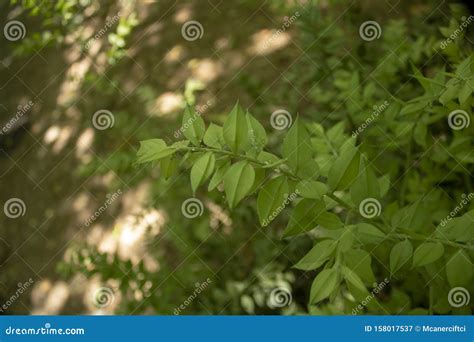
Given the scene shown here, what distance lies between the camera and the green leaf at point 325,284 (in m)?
0.85

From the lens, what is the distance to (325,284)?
2.81 ft

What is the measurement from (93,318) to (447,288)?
30.6 inches

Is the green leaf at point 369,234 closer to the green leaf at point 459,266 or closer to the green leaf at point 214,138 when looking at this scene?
the green leaf at point 459,266

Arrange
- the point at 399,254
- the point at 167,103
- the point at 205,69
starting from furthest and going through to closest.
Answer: the point at 205,69 < the point at 167,103 < the point at 399,254

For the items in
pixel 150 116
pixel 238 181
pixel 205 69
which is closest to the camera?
pixel 238 181

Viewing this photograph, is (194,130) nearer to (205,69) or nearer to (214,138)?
(214,138)

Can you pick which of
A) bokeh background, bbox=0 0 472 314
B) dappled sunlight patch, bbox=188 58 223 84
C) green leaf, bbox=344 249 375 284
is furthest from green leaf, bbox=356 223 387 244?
dappled sunlight patch, bbox=188 58 223 84

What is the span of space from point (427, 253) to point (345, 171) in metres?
0.20

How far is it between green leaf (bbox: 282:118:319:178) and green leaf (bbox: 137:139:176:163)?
0.58 ft

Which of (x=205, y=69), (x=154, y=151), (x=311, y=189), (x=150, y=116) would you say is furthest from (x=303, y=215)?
(x=205, y=69)

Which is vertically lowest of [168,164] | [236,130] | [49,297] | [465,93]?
[49,297]

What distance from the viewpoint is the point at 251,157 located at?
33.5 inches

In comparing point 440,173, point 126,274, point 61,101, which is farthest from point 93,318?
point 61,101

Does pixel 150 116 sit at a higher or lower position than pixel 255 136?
lower
